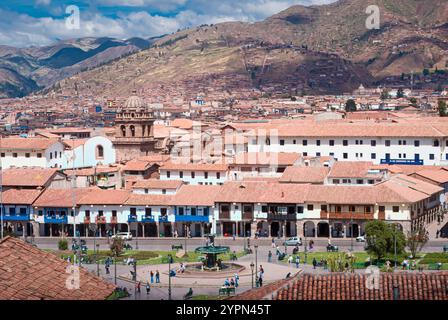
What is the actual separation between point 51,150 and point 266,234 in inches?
1244

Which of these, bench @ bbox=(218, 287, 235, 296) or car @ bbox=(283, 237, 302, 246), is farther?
car @ bbox=(283, 237, 302, 246)

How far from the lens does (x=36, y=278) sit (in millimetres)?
18766

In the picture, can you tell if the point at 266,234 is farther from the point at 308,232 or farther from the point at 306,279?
the point at 306,279

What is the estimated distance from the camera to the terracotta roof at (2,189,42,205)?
220 feet

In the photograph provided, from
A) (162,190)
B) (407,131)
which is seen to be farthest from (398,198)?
(407,131)

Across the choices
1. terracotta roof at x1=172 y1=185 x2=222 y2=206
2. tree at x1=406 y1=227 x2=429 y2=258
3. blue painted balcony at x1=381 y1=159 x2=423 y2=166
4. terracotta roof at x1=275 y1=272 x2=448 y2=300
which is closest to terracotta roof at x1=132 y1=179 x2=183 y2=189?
terracotta roof at x1=172 y1=185 x2=222 y2=206

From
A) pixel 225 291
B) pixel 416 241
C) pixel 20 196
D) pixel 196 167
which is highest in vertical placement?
pixel 196 167

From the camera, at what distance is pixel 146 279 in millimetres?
45438

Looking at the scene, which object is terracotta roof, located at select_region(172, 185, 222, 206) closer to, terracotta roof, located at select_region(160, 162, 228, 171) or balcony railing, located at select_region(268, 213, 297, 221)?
balcony railing, located at select_region(268, 213, 297, 221)

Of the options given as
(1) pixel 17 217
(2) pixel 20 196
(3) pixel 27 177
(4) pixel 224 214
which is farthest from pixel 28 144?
(4) pixel 224 214

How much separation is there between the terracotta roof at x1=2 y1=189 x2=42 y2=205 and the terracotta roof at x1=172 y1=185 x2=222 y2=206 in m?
10.6

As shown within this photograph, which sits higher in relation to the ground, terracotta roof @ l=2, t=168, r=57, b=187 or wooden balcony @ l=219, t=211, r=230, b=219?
terracotta roof @ l=2, t=168, r=57, b=187

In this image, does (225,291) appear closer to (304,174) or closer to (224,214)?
(224,214)

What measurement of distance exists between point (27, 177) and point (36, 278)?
5375 centimetres
